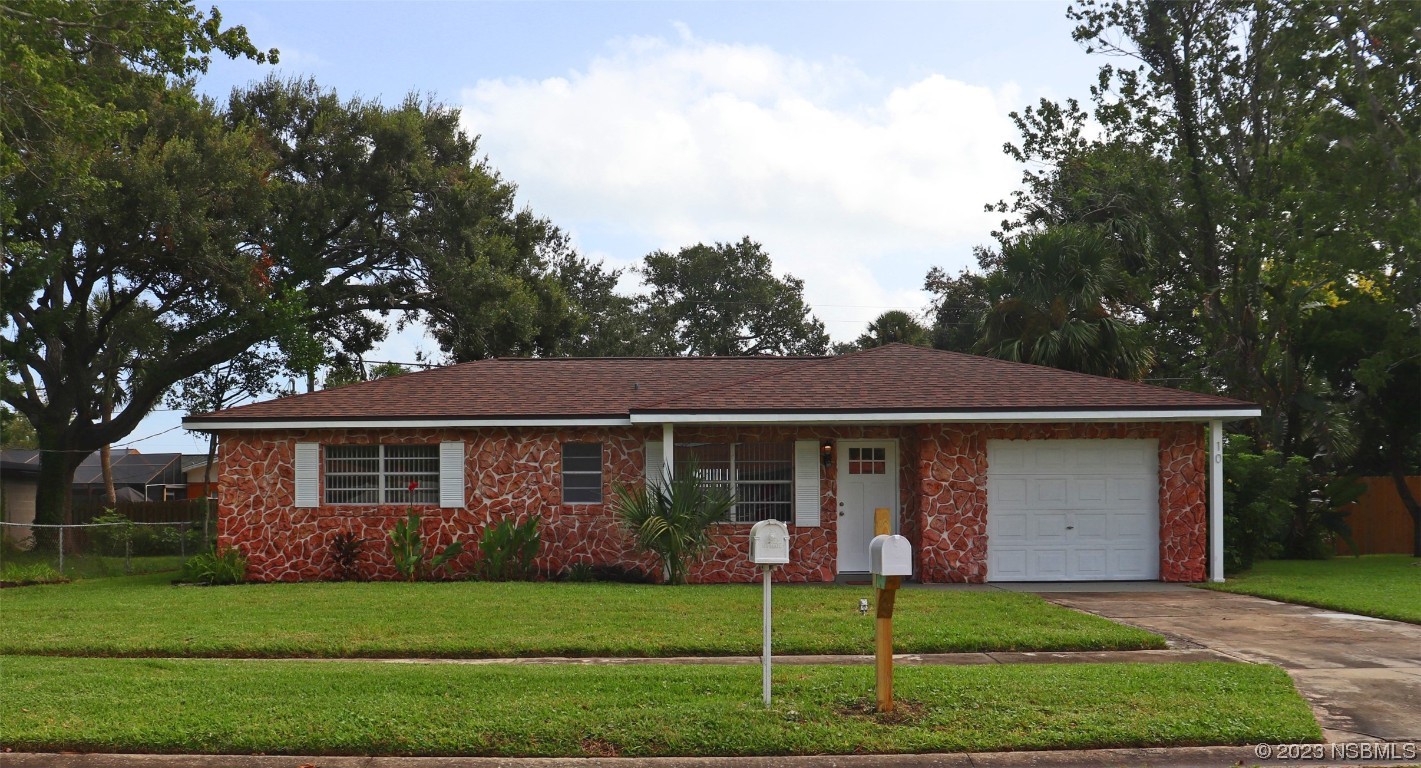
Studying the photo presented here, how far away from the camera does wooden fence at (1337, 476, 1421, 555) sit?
25.3 metres

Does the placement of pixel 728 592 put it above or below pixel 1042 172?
below

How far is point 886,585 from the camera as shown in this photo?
8.13 m

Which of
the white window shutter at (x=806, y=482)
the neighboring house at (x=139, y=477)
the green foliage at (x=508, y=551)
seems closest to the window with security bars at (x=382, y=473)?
the green foliage at (x=508, y=551)

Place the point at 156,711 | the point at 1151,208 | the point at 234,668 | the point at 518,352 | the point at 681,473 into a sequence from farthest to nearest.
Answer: the point at 518,352, the point at 1151,208, the point at 681,473, the point at 234,668, the point at 156,711

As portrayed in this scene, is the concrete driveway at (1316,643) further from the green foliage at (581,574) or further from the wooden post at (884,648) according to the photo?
the green foliage at (581,574)

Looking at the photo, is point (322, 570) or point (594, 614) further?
point (322, 570)

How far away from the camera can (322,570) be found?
1873cm

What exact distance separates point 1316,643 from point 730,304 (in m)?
42.0

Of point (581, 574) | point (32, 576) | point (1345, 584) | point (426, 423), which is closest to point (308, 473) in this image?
point (426, 423)

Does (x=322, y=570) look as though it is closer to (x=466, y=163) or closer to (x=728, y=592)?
(x=728, y=592)

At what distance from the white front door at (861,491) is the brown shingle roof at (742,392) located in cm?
106

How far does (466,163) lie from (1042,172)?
16.0m

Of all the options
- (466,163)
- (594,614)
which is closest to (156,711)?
(594,614)

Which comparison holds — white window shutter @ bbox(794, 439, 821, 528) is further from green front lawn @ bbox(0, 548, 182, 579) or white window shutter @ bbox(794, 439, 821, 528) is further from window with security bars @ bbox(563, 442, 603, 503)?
green front lawn @ bbox(0, 548, 182, 579)
